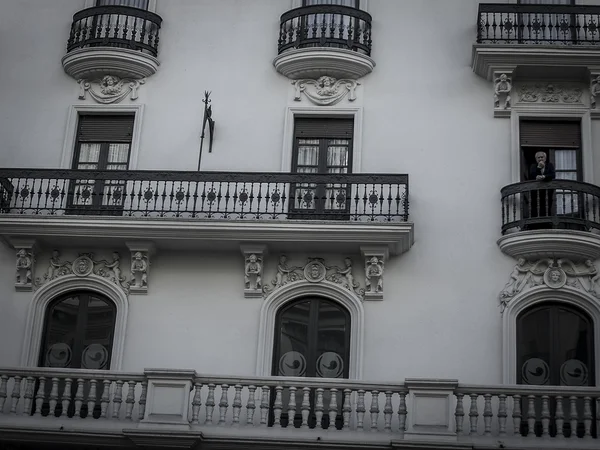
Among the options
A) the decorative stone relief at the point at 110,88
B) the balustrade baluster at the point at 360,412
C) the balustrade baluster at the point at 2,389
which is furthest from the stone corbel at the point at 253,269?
the balustrade baluster at the point at 2,389

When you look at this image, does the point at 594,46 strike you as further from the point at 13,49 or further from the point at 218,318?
the point at 13,49

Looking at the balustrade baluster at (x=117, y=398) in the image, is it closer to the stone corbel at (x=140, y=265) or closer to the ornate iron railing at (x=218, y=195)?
the stone corbel at (x=140, y=265)

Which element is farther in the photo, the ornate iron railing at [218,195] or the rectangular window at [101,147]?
the rectangular window at [101,147]

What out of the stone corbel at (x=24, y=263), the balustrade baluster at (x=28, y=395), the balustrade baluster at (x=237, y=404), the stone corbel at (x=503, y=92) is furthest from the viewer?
the stone corbel at (x=503, y=92)

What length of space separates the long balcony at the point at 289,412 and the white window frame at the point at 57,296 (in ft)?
3.12

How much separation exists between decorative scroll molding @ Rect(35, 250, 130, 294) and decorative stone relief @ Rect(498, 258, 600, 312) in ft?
20.5

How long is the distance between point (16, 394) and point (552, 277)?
27.6ft

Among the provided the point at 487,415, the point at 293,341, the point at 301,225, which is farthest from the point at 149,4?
the point at 487,415

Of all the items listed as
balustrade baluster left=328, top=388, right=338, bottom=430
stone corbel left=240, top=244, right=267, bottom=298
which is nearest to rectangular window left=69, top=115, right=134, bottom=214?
stone corbel left=240, top=244, right=267, bottom=298

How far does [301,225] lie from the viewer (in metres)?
18.4

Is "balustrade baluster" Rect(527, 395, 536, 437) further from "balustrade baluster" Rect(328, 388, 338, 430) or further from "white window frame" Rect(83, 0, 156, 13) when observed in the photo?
"white window frame" Rect(83, 0, 156, 13)

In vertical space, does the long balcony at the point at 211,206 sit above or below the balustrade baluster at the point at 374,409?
above

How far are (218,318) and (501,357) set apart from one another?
448cm

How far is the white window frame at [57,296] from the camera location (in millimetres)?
18844
